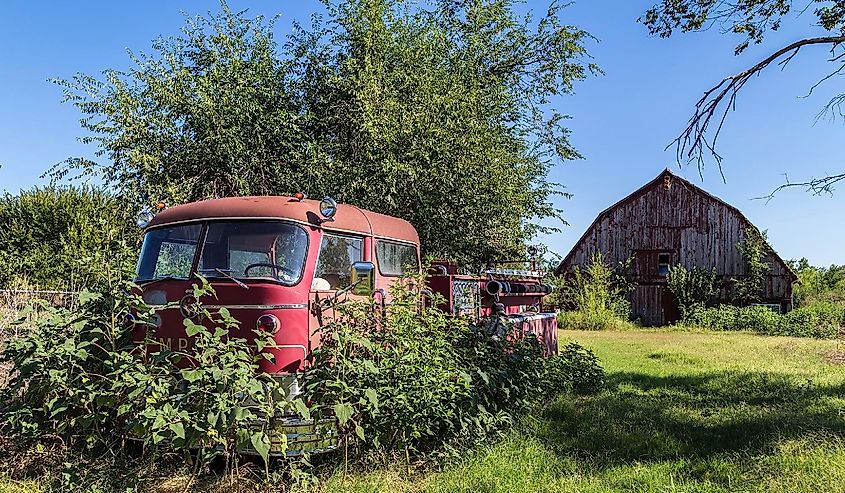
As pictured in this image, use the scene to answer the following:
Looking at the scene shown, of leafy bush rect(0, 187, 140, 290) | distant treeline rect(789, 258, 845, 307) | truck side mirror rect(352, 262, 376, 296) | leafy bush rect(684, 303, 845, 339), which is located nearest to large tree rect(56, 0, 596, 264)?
leafy bush rect(0, 187, 140, 290)

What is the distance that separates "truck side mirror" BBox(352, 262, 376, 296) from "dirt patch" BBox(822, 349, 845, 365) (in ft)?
39.2

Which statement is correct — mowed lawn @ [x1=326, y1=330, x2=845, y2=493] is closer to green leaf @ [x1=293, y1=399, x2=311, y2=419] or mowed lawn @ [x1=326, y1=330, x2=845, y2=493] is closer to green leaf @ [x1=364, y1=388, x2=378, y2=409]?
green leaf @ [x1=364, y1=388, x2=378, y2=409]

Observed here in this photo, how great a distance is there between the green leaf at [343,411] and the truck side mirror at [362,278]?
1.32m

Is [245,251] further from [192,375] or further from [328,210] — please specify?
[192,375]

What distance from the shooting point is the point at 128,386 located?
17.9 feet

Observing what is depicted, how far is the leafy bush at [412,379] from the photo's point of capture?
563 centimetres

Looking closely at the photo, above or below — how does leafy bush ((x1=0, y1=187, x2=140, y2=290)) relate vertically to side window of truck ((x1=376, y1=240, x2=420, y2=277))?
above

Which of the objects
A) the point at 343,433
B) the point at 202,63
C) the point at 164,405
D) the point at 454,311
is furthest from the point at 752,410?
the point at 202,63

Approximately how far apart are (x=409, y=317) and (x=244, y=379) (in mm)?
1775

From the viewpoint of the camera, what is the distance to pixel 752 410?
8273 mm

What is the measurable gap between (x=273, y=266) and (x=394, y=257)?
2.26 metres

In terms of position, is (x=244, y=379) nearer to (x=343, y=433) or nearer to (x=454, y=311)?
(x=343, y=433)

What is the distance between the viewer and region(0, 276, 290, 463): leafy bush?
16.4 feet

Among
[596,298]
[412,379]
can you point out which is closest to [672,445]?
[412,379]
